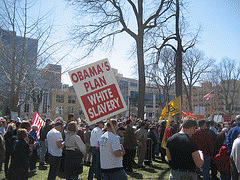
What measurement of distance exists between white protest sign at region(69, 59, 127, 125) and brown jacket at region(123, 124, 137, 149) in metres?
4.35

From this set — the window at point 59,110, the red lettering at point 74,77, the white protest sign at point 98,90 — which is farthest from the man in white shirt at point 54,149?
the window at point 59,110

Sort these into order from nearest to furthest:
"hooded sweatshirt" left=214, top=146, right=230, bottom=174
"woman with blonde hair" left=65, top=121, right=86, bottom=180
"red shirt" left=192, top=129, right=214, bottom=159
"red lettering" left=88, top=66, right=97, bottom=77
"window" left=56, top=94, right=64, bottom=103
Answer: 1. "red lettering" left=88, top=66, right=97, bottom=77
2. "woman with blonde hair" left=65, top=121, right=86, bottom=180
3. "hooded sweatshirt" left=214, top=146, right=230, bottom=174
4. "red shirt" left=192, top=129, right=214, bottom=159
5. "window" left=56, top=94, right=64, bottom=103

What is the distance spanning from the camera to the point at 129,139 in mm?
9070

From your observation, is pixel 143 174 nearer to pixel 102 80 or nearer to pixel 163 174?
pixel 163 174

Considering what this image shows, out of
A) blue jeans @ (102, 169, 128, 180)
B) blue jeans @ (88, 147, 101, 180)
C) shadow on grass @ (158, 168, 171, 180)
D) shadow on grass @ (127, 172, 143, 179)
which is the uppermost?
blue jeans @ (102, 169, 128, 180)

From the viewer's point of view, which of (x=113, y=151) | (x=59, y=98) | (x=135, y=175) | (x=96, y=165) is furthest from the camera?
(x=59, y=98)

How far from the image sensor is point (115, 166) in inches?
171

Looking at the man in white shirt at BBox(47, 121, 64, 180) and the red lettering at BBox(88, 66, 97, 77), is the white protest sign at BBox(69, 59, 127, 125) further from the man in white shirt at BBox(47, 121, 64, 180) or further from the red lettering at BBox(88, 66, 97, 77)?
the man in white shirt at BBox(47, 121, 64, 180)

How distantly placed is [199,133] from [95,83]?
361 cm

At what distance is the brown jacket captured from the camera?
8969 millimetres

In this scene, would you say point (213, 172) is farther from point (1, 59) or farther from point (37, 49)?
point (1, 59)

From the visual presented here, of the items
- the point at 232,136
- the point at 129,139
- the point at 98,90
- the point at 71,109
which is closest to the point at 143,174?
the point at 129,139

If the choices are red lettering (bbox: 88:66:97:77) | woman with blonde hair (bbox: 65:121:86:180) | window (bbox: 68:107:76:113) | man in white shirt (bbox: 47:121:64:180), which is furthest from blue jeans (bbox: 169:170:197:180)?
window (bbox: 68:107:76:113)

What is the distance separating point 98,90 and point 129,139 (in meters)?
4.59
